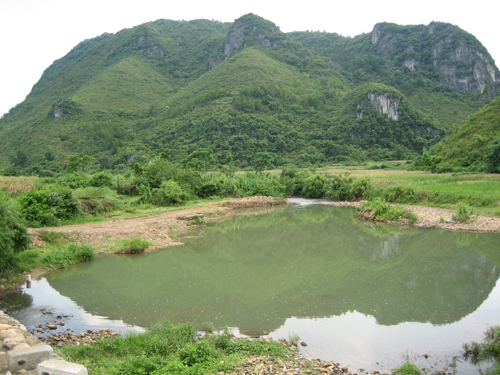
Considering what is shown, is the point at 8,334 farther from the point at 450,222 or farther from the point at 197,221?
the point at 450,222

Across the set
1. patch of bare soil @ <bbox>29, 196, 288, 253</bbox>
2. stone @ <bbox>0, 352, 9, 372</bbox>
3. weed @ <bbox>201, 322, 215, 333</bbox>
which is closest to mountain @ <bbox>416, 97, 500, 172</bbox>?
patch of bare soil @ <bbox>29, 196, 288, 253</bbox>

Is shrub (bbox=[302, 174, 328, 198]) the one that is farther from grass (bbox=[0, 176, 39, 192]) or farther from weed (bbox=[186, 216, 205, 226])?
grass (bbox=[0, 176, 39, 192])

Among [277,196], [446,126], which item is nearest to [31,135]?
[277,196]

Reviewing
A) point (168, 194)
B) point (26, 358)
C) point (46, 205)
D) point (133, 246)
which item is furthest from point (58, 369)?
point (168, 194)

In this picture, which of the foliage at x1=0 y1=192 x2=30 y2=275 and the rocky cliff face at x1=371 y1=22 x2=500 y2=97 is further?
the rocky cliff face at x1=371 y1=22 x2=500 y2=97

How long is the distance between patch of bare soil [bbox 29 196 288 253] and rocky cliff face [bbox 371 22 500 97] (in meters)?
124

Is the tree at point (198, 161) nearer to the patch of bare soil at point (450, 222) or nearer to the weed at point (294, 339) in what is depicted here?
the patch of bare soil at point (450, 222)

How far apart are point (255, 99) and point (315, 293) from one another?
8599cm

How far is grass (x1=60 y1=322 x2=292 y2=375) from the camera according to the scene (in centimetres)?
560

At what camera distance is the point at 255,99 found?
305 feet

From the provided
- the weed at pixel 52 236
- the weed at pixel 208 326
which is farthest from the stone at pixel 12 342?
the weed at pixel 52 236

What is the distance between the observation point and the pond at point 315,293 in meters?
7.88

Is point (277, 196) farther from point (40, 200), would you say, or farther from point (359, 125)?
point (359, 125)

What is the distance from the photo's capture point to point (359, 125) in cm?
8844
